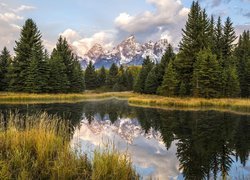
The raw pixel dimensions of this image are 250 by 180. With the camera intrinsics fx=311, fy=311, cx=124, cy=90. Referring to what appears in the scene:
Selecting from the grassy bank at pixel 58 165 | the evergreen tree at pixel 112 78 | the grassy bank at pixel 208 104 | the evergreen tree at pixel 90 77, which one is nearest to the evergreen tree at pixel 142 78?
the grassy bank at pixel 208 104

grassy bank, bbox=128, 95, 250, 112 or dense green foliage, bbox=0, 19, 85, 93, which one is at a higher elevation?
dense green foliage, bbox=0, 19, 85, 93

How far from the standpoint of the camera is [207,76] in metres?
48.4

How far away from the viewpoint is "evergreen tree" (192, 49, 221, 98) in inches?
1875

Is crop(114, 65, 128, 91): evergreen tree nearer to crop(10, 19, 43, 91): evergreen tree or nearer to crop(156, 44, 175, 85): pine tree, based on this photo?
crop(156, 44, 175, 85): pine tree

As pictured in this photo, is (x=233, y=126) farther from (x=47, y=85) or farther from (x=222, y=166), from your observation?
(x=47, y=85)

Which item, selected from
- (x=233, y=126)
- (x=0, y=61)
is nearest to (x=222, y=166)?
(x=233, y=126)

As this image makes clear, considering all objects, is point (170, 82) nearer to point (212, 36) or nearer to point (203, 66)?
point (203, 66)

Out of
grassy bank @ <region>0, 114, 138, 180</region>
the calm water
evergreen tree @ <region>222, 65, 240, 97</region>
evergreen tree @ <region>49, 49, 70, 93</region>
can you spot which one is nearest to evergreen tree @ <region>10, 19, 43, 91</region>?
evergreen tree @ <region>49, 49, 70, 93</region>

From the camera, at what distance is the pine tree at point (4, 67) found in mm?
58156

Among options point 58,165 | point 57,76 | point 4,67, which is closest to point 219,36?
point 57,76

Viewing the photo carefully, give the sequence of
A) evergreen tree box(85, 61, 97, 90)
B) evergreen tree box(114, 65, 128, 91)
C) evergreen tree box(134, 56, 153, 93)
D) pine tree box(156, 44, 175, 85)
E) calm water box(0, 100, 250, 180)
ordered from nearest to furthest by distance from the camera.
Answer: calm water box(0, 100, 250, 180) < pine tree box(156, 44, 175, 85) < evergreen tree box(134, 56, 153, 93) < evergreen tree box(85, 61, 97, 90) < evergreen tree box(114, 65, 128, 91)

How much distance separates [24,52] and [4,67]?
534 centimetres

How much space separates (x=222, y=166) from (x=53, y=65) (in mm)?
53604

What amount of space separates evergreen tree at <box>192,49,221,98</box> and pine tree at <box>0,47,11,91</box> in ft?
111
